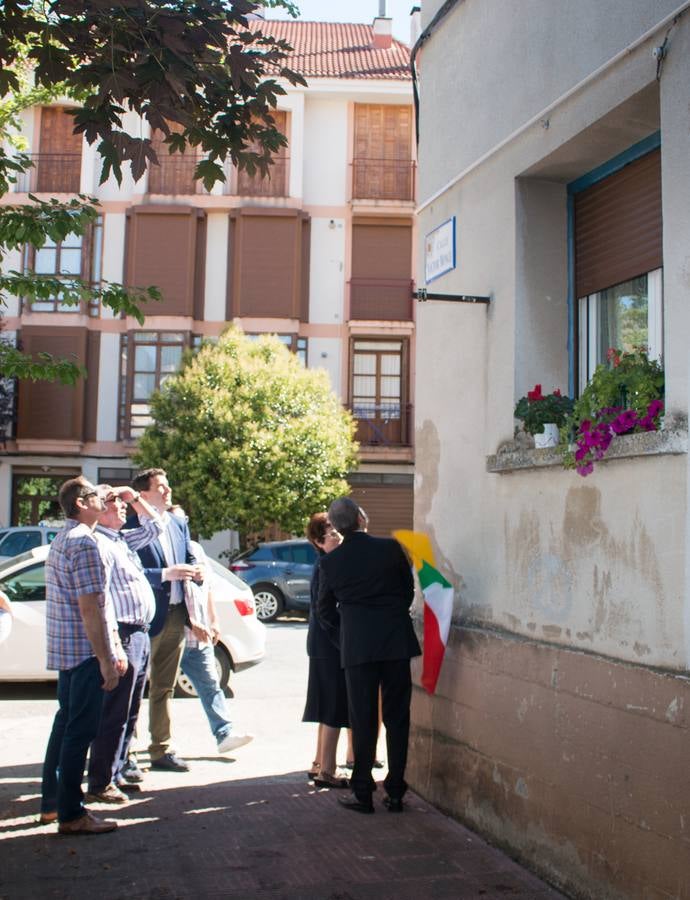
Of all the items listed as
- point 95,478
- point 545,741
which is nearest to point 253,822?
point 545,741

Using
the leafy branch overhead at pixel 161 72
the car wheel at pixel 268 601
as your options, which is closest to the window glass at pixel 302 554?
the car wheel at pixel 268 601

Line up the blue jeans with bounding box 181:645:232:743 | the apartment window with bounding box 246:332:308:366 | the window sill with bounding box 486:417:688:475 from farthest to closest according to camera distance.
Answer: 1. the apartment window with bounding box 246:332:308:366
2. the blue jeans with bounding box 181:645:232:743
3. the window sill with bounding box 486:417:688:475

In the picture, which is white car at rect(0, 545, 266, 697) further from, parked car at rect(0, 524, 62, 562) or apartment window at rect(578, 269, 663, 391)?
parked car at rect(0, 524, 62, 562)

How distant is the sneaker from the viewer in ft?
21.4

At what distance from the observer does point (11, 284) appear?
10.5m

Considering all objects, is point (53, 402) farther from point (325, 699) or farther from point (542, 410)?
point (542, 410)

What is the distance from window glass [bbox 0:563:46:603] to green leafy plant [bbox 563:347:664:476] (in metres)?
7.11

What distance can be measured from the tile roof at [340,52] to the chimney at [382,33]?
19cm

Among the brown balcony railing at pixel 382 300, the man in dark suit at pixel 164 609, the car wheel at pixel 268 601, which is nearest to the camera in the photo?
the man in dark suit at pixel 164 609

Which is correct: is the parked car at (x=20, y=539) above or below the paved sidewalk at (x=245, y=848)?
above

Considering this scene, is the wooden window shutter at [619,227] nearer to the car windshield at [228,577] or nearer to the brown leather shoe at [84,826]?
the brown leather shoe at [84,826]

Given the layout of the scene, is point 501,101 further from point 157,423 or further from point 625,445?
point 157,423

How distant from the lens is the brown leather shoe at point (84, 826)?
5.76m

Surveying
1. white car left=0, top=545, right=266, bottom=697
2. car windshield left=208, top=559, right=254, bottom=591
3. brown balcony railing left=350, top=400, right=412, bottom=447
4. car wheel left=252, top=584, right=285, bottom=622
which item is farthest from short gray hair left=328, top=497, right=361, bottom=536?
brown balcony railing left=350, top=400, right=412, bottom=447
